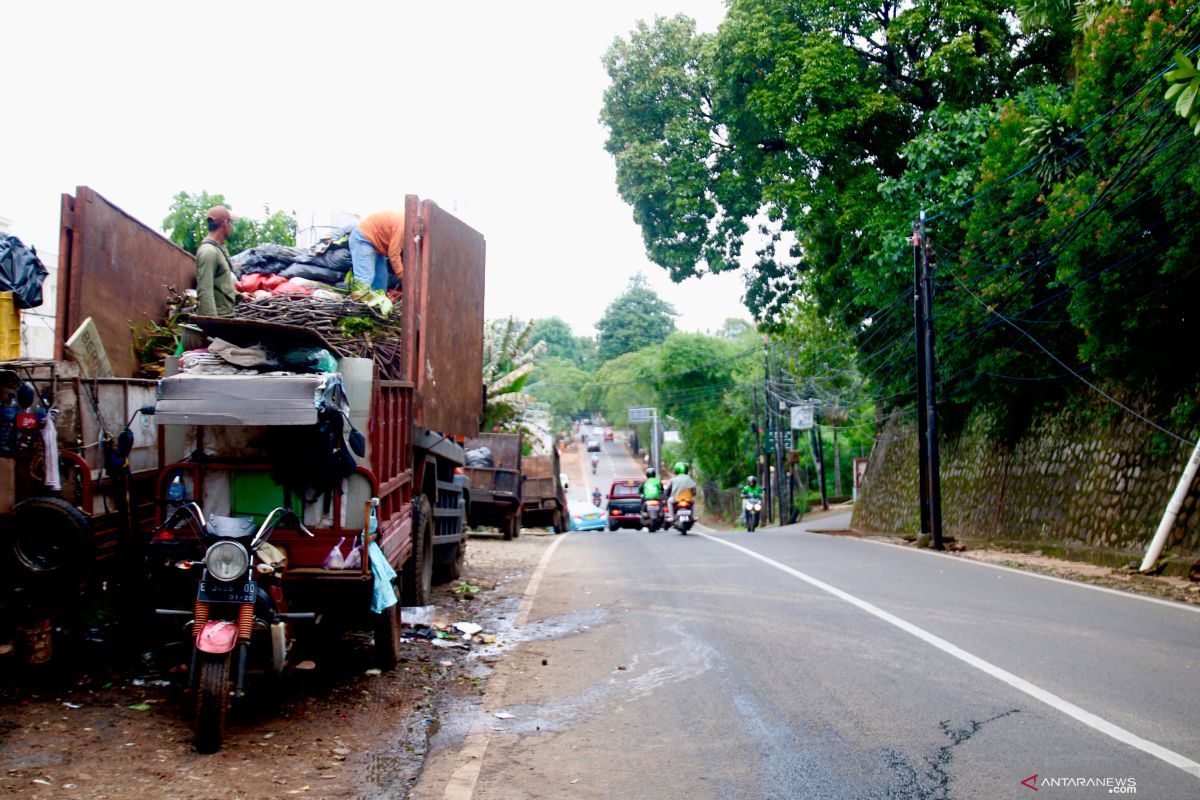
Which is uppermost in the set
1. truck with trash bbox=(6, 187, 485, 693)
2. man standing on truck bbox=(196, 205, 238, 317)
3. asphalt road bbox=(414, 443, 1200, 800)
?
man standing on truck bbox=(196, 205, 238, 317)

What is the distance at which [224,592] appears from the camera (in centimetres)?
579

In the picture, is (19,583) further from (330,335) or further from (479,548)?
(479,548)

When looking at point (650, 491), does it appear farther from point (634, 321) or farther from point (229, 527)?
point (634, 321)

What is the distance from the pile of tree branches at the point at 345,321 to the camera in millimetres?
8602

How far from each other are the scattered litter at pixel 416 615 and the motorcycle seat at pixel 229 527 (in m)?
3.46

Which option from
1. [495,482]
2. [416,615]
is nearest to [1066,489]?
[495,482]

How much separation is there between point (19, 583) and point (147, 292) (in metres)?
3.36

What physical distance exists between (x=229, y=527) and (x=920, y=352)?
1911 centimetres

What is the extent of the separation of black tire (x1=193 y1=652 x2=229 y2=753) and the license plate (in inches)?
14.0

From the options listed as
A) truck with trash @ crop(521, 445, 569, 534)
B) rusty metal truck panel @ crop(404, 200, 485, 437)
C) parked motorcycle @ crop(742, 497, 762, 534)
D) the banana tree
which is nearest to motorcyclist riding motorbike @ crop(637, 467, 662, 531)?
truck with trash @ crop(521, 445, 569, 534)

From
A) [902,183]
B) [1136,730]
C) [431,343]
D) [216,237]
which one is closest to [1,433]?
[216,237]

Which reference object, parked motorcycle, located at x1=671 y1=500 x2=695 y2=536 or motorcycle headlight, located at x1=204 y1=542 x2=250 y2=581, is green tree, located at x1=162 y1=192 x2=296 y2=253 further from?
parked motorcycle, located at x1=671 y1=500 x2=695 y2=536

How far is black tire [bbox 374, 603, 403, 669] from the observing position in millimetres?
7582

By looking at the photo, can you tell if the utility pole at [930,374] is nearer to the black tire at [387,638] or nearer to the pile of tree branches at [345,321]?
the pile of tree branches at [345,321]
